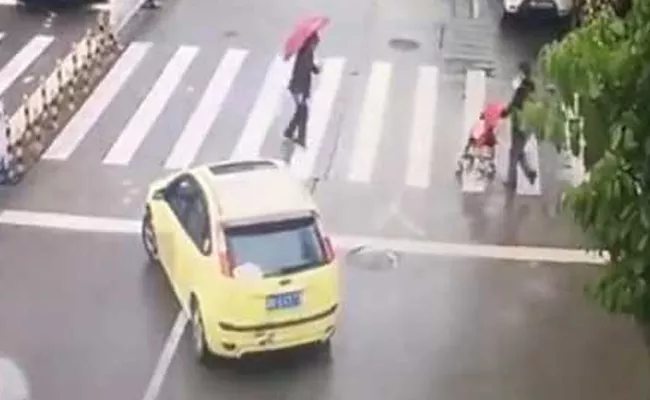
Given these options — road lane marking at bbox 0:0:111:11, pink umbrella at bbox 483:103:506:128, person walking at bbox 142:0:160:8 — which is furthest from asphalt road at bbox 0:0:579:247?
pink umbrella at bbox 483:103:506:128

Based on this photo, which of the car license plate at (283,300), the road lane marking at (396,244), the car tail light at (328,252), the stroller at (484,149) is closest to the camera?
the car license plate at (283,300)

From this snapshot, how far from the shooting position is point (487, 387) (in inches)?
637

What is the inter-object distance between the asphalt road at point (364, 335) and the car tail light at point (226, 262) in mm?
1281

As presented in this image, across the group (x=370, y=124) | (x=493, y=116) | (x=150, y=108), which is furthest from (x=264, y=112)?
(x=493, y=116)

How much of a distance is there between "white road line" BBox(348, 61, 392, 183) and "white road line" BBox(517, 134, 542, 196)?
2.24 metres

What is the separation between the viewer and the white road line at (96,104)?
22.3m

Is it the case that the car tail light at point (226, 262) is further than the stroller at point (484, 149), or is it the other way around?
the stroller at point (484, 149)

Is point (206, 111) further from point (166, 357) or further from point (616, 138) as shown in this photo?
point (616, 138)

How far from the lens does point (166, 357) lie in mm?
16531

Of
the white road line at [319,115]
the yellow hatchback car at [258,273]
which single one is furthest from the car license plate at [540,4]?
the yellow hatchback car at [258,273]

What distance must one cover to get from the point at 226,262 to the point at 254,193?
1.18m

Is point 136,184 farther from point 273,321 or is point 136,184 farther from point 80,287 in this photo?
point 273,321

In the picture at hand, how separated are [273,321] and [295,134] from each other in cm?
735

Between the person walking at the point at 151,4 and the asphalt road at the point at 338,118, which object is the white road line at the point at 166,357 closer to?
the asphalt road at the point at 338,118
